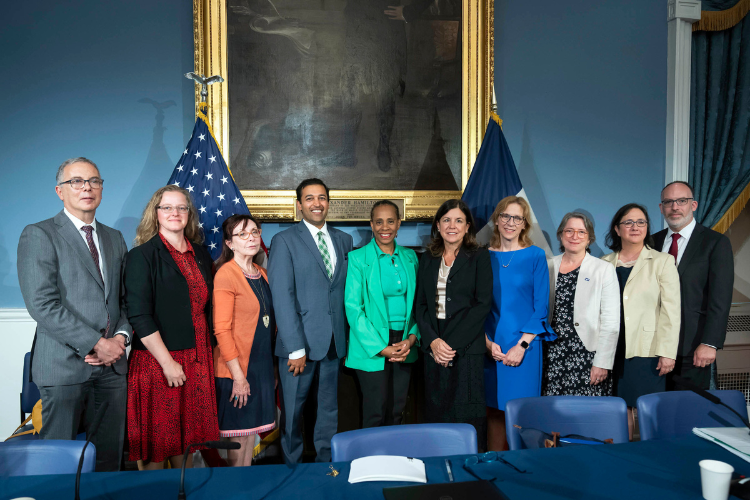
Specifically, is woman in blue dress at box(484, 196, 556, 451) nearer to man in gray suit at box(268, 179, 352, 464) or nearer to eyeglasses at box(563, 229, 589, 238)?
eyeglasses at box(563, 229, 589, 238)

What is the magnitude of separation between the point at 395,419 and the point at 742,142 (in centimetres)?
389

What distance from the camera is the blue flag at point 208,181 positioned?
3291 mm

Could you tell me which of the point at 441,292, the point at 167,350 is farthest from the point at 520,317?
the point at 167,350

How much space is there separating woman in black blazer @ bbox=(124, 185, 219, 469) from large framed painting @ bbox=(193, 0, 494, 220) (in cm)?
117

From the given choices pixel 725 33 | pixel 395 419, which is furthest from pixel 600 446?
pixel 725 33

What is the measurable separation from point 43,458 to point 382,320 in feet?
5.48

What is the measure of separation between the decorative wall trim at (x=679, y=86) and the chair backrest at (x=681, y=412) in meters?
2.77

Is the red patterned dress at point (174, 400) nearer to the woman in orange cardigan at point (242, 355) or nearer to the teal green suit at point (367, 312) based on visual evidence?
the woman in orange cardigan at point (242, 355)

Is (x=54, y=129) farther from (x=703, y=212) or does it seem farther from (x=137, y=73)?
(x=703, y=212)

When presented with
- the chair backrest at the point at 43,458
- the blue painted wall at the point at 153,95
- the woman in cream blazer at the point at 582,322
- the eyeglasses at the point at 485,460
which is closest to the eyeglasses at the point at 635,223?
the woman in cream blazer at the point at 582,322

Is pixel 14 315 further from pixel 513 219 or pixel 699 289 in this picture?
pixel 699 289

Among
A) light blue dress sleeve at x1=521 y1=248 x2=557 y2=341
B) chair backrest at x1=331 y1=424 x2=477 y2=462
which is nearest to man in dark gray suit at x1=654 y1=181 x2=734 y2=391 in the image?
light blue dress sleeve at x1=521 y1=248 x2=557 y2=341

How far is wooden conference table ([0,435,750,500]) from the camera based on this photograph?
1244 millimetres

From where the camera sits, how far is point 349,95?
370cm
